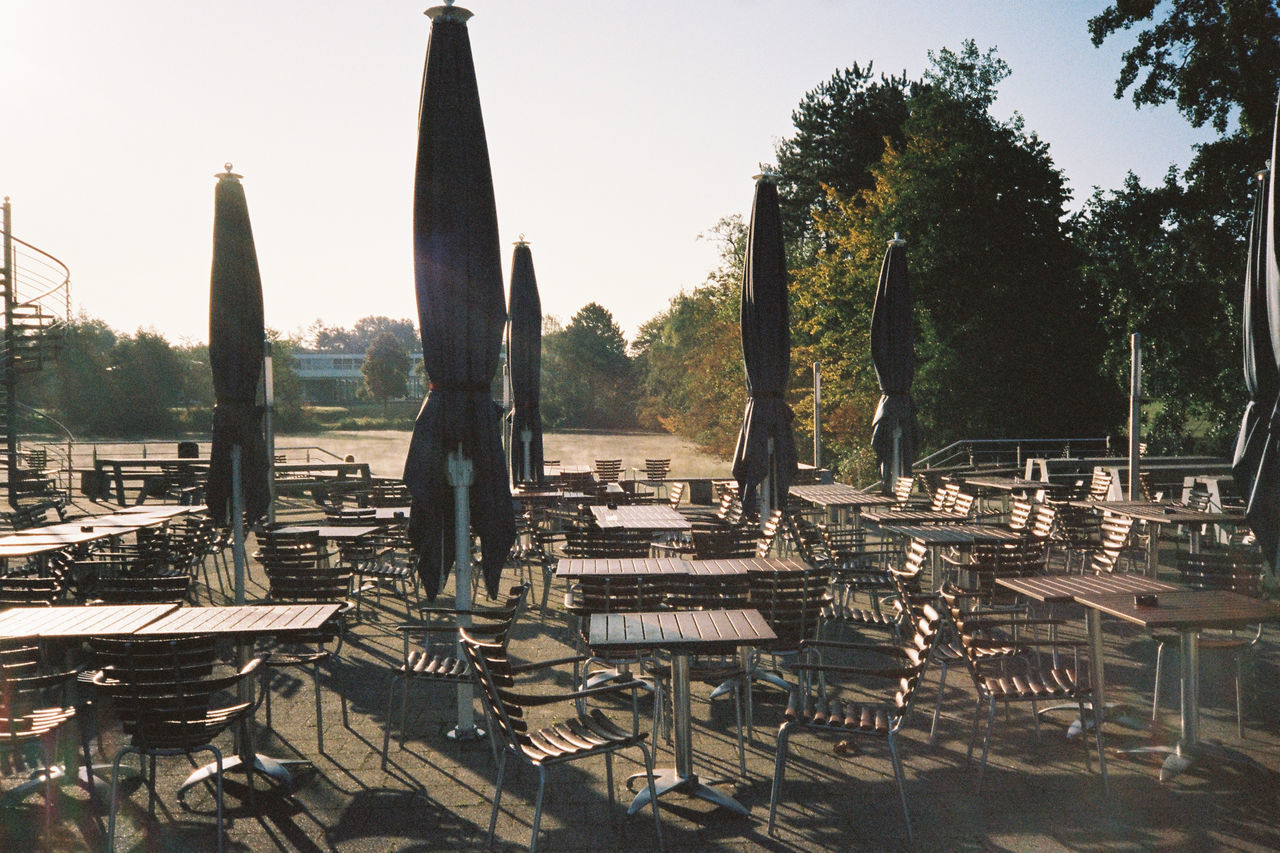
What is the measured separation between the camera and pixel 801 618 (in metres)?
5.50

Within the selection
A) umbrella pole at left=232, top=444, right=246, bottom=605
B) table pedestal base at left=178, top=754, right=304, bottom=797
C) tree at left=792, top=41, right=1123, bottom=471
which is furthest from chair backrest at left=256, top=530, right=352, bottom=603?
tree at left=792, top=41, right=1123, bottom=471

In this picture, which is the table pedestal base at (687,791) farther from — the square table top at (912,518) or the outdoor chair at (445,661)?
Answer: the square table top at (912,518)

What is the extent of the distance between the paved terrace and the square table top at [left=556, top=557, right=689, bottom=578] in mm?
993

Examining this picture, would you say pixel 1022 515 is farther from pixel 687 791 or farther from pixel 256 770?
pixel 256 770

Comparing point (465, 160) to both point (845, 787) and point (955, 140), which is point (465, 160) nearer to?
point (845, 787)

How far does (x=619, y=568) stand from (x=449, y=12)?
3589 millimetres

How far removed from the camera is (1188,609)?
465 centimetres

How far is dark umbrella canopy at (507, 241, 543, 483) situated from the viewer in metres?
11.6

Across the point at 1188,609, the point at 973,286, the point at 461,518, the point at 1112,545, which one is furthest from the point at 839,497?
the point at 973,286

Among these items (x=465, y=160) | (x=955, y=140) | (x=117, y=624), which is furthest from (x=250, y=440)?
Result: (x=955, y=140)

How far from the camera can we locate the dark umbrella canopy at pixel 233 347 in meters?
7.41

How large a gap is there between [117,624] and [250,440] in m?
3.02

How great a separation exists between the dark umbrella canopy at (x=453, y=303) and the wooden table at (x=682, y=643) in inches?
47.2

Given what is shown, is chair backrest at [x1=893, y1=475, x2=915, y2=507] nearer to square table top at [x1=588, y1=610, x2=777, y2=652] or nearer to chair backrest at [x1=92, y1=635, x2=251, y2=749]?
square table top at [x1=588, y1=610, x2=777, y2=652]
